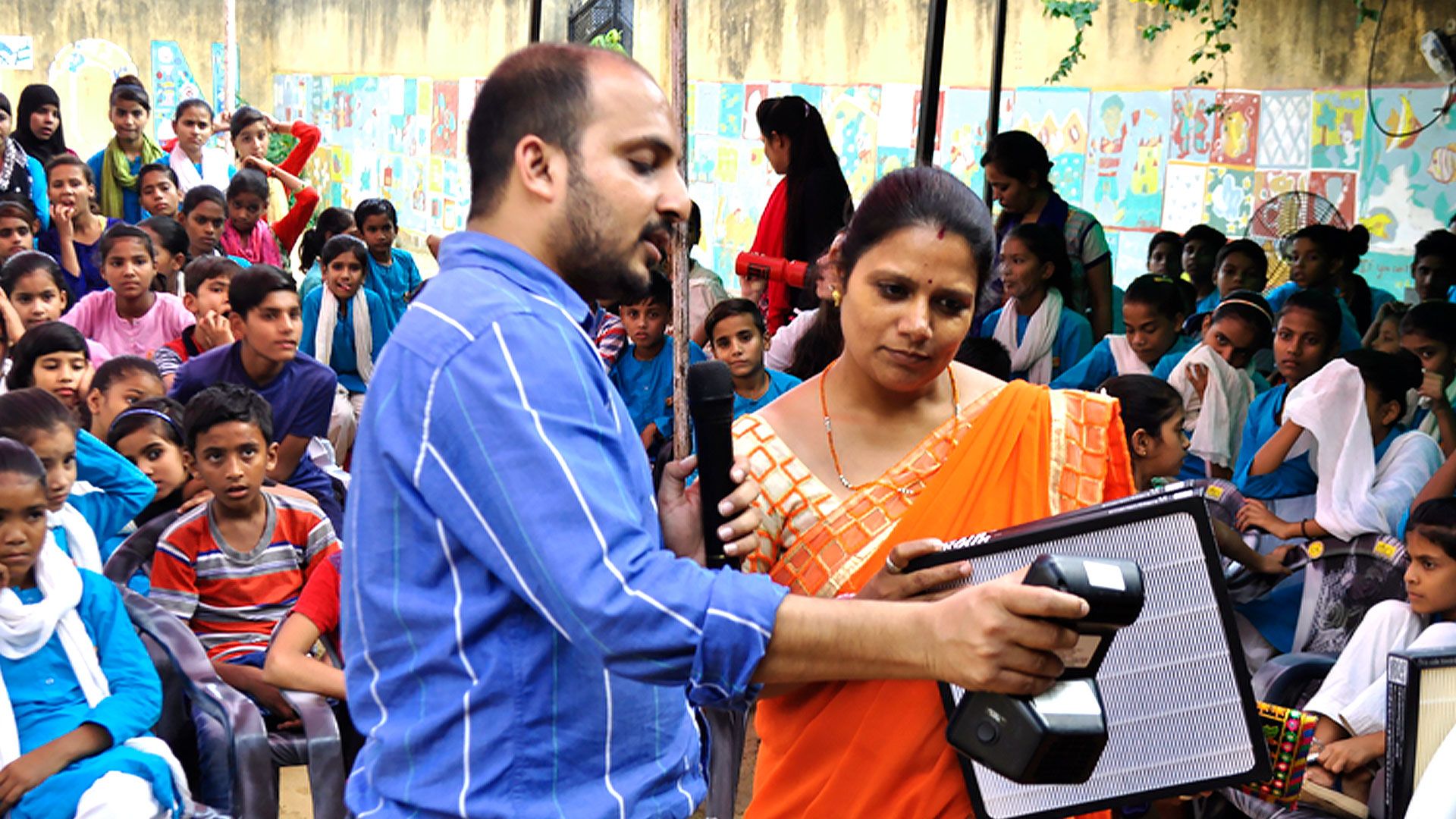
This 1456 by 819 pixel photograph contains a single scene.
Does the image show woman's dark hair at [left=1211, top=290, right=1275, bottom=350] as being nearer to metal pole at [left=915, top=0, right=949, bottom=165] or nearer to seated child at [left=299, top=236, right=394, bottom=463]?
metal pole at [left=915, top=0, right=949, bottom=165]

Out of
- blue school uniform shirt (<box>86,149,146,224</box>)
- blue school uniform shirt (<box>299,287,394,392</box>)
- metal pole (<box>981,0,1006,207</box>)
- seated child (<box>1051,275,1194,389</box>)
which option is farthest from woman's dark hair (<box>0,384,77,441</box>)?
blue school uniform shirt (<box>86,149,146,224</box>)

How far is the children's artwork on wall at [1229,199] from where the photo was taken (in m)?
9.46

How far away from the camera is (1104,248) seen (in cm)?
680

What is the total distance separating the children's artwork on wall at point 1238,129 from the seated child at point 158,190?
6562mm

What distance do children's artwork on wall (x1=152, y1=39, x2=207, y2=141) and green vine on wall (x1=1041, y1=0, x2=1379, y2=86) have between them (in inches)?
544

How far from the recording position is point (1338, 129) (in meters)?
8.84

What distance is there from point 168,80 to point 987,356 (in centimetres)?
1730

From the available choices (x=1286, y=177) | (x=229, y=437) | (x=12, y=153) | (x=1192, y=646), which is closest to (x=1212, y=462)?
(x=229, y=437)

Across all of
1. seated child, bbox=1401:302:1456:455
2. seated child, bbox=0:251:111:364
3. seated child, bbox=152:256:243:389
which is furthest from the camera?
seated child, bbox=0:251:111:364

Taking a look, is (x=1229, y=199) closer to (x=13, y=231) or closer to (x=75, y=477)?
(x=13, y=231)

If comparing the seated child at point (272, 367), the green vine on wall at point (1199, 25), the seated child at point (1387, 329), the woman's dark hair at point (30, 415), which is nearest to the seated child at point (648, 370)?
the seated child at point (272, 367)

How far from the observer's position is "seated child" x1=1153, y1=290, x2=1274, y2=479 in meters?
5.49

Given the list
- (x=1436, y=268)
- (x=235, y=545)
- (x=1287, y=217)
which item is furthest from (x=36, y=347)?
(x=1287, y=217)

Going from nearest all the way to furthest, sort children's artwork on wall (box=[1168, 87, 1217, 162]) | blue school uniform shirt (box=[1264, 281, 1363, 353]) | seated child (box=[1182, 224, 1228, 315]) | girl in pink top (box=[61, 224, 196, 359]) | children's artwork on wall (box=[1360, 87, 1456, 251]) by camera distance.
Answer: girl in pink top (box=[61, 224, 196, 359]) → blue school uniform shirt (box=[1264, 281, 1363, 353]) → seated child (box=[1182, 224, 1228, 315]) → children's artwork on wall (box=[1360, 87, 1456, 251]) → children's artwork on wall (box=[1168, 87, 1217, 162])
